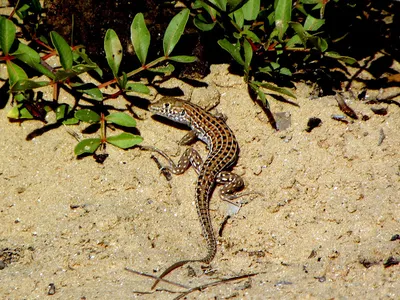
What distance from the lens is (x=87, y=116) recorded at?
19.6 ft

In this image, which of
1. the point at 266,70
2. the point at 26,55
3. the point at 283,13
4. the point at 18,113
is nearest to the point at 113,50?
the point at 26,55

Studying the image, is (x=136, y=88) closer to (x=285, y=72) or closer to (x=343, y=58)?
(x=285, y=72)

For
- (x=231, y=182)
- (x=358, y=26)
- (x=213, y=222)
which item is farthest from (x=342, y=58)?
(x=213, y=222)

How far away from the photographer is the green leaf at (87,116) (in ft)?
19.5

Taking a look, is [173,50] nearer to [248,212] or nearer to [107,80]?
[107,80]

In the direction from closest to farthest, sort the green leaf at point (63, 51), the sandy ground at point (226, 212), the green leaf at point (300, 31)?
the sandy ground at point (226, 212) → the green leaf at point (63, 51) → the green leaf at point (300, 31)

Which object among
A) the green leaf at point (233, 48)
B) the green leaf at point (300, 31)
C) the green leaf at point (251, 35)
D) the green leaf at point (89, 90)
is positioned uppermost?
the green leaf at point (300, 31)

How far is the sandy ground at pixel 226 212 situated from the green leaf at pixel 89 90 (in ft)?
1.86

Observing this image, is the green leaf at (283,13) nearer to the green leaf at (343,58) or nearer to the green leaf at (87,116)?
the green leaf at (343,58)

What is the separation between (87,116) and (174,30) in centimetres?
125

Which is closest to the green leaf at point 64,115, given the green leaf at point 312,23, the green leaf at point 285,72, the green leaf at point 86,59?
the green leaf at point 86,59

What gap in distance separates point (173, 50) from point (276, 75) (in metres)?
1.20

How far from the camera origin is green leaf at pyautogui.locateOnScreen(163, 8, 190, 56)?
589cm

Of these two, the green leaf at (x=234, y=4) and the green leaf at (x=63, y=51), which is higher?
the green leaf at (x=234, y=4)
